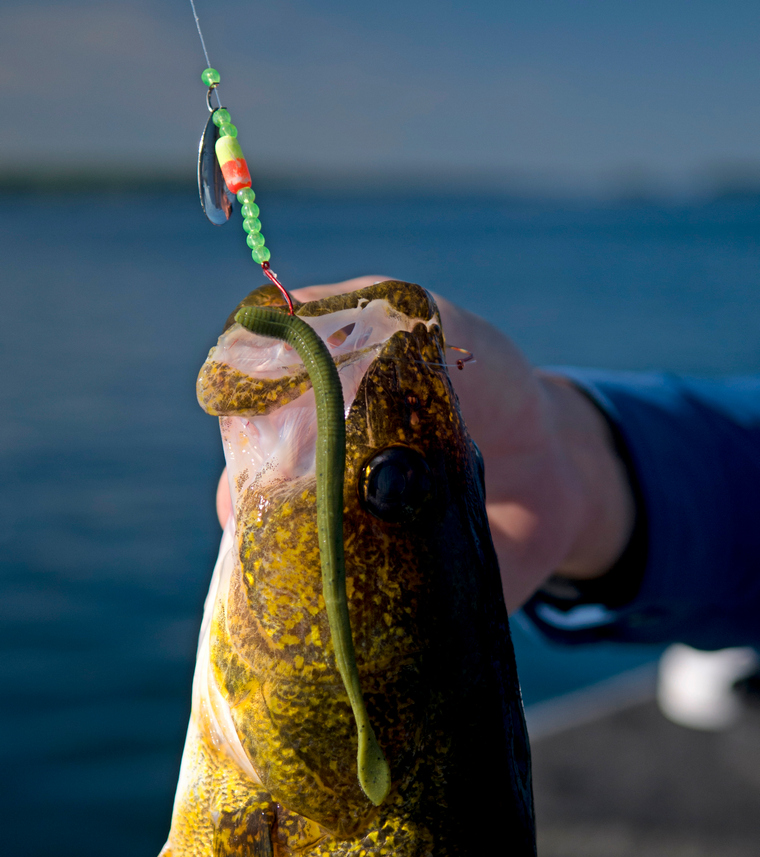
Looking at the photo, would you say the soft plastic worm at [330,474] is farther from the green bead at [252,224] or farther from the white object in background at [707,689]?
the white object in background at [707,689]

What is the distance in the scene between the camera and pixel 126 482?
1143 centimetres

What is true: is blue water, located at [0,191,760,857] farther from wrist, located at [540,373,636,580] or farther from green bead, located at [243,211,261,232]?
green bead, located at [243,211,261,232]

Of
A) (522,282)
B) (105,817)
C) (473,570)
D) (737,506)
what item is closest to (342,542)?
(473,570)

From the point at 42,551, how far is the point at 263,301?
9296mm

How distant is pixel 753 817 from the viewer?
5.10m

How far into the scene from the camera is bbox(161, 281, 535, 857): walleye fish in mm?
1447

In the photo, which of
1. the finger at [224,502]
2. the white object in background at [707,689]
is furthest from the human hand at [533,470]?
the white object in background at [707,689]

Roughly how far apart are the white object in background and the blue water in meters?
2.27

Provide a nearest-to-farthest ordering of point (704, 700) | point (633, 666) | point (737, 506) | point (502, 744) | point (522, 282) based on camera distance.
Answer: point (502, 744), point (737, 506), point (704, 700), point (633, 666), point (522, 282)

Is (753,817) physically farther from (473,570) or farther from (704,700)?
(473,570)


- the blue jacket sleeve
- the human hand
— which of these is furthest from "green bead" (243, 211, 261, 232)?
the blue jacket sleeve

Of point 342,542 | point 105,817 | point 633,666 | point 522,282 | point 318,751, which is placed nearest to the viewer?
point 342,542

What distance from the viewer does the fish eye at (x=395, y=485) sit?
143cm

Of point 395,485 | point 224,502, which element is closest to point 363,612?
point 395,485
